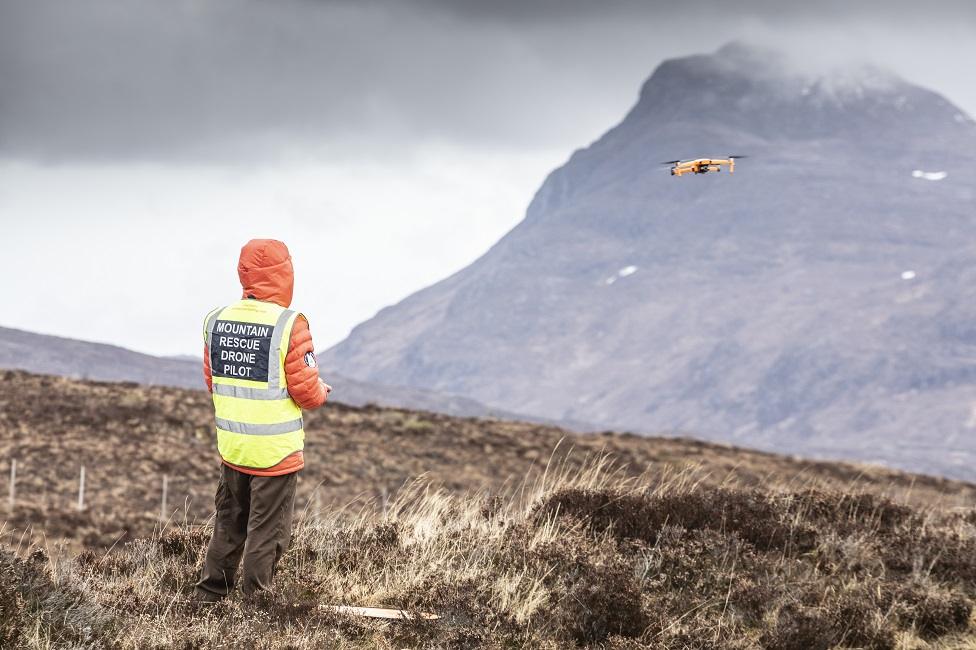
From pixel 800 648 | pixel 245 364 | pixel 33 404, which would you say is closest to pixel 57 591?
pixel 245 364

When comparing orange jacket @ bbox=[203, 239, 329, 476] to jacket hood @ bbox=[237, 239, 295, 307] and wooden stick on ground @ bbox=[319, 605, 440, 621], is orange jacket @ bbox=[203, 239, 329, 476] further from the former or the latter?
wooden stick on ground @ bbox=[319, 605, 440, 621]

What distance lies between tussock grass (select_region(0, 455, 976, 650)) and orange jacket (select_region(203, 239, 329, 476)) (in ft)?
3.22

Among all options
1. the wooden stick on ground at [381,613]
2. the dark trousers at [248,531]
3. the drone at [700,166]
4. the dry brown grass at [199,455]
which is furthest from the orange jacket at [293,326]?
the dry brown grass at [199,455]

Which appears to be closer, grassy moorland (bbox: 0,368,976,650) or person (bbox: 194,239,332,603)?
grassy moorland (bbox: 0,368,976,650)

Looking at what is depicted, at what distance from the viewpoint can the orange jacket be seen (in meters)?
6.71

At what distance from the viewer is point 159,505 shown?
30922 millimetres

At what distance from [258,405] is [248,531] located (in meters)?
0.71

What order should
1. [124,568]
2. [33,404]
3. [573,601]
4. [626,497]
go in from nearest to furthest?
[573,601] < [124,568] < [626,497] < [33,404]

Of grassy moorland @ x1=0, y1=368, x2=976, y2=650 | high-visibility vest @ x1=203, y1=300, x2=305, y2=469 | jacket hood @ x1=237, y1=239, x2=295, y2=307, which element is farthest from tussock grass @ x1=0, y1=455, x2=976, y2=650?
jacket hood @ x1=237, y1=239, x2=295, y2=307

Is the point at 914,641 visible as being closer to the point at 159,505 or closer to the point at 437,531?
the point at 437,531

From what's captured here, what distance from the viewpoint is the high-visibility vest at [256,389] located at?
6.73m

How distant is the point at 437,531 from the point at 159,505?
23978 mm

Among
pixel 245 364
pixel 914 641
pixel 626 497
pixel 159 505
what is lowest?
pixel 159 505

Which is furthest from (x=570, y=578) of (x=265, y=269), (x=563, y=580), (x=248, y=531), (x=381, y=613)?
(x=265, y=269)
